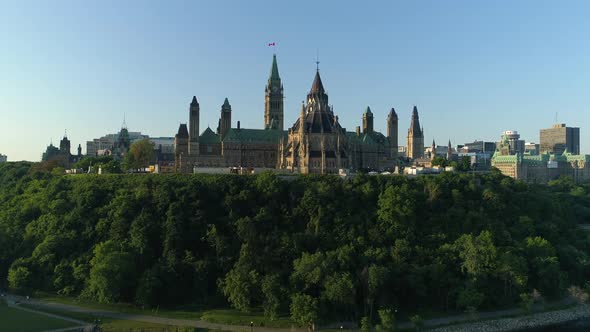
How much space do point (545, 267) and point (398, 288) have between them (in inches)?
822

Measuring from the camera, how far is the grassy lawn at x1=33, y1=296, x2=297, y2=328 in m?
62.4

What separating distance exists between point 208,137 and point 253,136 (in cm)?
1097

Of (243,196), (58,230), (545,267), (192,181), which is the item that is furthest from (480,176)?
(58,230)

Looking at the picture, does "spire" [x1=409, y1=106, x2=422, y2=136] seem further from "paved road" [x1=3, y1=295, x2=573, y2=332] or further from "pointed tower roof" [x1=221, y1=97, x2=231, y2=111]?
"paved road" [x1=3, y1=295, x2=573, y2=332]

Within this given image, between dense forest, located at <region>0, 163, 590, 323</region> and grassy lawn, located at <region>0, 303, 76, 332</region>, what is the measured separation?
769 centimetres

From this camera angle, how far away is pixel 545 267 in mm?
72375

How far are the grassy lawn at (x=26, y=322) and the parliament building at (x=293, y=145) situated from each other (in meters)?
57.9

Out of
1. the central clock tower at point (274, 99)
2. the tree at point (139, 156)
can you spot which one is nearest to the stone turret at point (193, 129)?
the tree at point (139, 156)

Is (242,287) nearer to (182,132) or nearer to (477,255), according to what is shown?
(477,255)

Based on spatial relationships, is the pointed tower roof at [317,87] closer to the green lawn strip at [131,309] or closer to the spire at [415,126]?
the spire at [415,126]

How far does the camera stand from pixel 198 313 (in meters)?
66.0

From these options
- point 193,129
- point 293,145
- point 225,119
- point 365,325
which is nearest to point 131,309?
point 365,325

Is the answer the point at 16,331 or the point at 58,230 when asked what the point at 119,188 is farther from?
the point at 16,331

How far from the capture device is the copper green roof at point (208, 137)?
130250 mm
